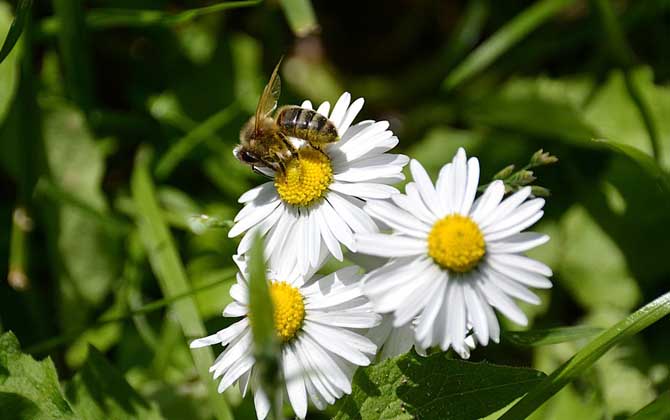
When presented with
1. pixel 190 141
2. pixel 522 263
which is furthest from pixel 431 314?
pixel 190 141

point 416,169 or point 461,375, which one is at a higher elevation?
point 416,169

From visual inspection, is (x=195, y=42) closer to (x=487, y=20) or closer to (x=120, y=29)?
(x=120, y=29)

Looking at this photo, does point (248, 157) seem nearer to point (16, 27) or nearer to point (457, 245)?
point (457, 245)

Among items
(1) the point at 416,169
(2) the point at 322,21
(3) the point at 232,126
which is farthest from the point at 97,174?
(1) the point at 416,169

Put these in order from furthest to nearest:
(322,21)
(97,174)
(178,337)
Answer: (322,21), (97,174), (178,337)

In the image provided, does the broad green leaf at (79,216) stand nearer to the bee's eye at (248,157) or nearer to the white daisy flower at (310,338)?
the bee's eye at (248,157)

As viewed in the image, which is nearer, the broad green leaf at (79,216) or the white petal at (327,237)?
the white petal at (327,237)

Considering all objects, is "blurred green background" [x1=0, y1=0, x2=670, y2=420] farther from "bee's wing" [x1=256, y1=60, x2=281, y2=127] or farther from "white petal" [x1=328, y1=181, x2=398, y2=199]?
"white petal" [x1=328, y1=181, x2=398, y2=199]

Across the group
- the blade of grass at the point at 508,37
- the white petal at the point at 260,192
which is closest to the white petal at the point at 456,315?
the white petal at the point at 260,192
